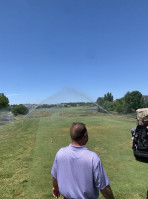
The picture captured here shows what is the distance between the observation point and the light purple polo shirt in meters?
2.08

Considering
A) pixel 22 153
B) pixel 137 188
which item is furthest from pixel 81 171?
pixel 22 153

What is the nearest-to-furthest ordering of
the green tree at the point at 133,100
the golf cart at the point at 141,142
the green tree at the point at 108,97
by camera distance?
the golf cart at the point at 141,142 → the green tree at the point at 133,100 → the green tree at the point at 108,97

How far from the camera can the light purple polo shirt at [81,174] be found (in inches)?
82.0

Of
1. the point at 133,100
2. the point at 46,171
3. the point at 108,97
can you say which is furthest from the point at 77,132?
the point at 108,97

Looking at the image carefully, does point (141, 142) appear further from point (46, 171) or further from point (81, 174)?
point (81, 174)

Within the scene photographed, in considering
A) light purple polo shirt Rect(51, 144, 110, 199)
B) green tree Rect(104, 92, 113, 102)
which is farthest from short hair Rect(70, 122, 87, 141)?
green tree Rect(104, 92, 113, 102)

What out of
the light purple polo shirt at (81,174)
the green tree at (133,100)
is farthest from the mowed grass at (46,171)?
the green tree at (133,100)

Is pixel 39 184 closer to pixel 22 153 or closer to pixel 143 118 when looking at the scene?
pixel 22 153

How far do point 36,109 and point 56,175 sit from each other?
3019cm

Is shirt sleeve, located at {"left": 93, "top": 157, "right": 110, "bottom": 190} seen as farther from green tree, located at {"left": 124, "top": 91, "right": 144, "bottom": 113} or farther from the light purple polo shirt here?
green tree, located at {"left": 124, "top": 91, "right": 144, "bottom": 113}

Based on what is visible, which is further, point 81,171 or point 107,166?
point 107,166

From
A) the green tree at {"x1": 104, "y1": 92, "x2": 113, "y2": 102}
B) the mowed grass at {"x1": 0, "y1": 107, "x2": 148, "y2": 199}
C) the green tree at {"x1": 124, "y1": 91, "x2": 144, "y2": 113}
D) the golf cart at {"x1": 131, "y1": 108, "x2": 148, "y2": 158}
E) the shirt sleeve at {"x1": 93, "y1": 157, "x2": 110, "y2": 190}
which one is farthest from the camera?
the green tree at {"x1": 104, "y1": 92, "x2": 113, "y2": 102}

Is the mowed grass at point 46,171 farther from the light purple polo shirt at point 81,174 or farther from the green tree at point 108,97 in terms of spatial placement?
the green tree at point 108,97

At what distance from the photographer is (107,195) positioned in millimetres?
2145
